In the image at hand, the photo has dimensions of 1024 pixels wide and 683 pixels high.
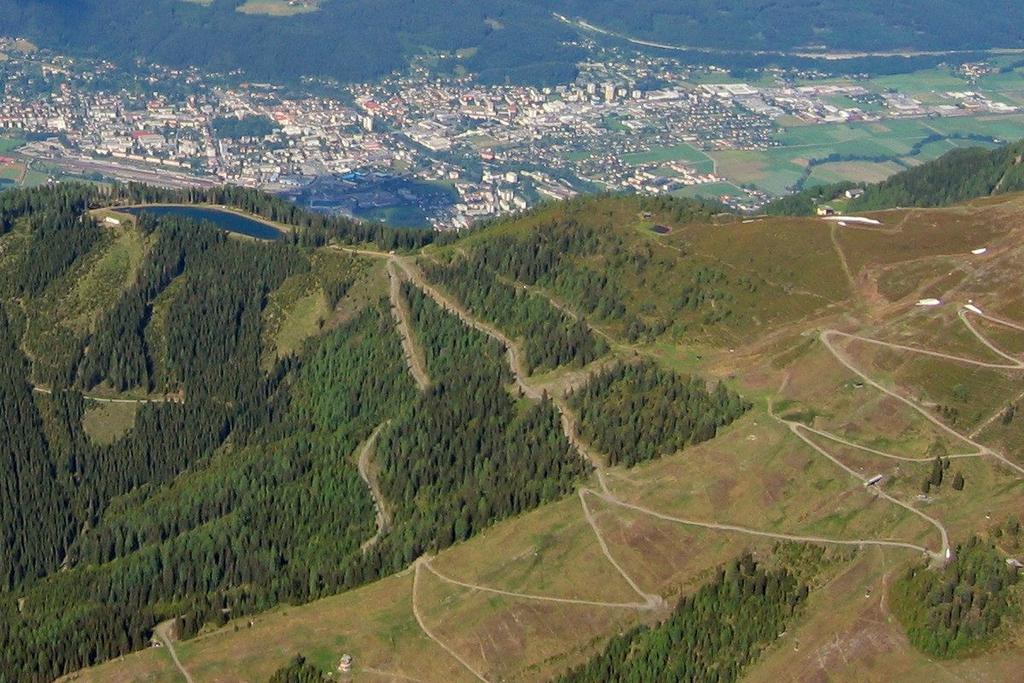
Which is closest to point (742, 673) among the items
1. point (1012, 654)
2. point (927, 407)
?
point (1012, 654)

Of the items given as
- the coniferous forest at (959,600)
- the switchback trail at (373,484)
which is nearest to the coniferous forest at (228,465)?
the switchback trail at (373,484)

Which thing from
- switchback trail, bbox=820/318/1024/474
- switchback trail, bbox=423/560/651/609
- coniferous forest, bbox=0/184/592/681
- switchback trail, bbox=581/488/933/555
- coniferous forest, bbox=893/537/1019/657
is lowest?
coniferous forest, bbox=0/184/592/681

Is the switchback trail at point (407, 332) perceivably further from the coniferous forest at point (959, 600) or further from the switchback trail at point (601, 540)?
the coniferous forest at point (959, 600)

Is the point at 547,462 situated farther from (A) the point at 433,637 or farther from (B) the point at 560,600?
(A) the point at 433,637

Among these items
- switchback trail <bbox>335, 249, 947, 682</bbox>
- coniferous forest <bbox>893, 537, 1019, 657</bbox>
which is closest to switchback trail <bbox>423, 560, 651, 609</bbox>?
switchback trail <bbox>335, 249, 947, 682</bbox>

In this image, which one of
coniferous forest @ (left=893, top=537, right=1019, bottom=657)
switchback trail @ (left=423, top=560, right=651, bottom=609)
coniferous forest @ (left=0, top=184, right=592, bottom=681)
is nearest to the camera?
coniferous forest @ (left=893, top=537, right=1019, bottom=657)

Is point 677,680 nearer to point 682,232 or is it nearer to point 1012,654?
point 1012,654

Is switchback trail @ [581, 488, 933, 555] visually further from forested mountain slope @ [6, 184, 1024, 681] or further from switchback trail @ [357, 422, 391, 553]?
switchback trail @ [357, 422, 391, 553]

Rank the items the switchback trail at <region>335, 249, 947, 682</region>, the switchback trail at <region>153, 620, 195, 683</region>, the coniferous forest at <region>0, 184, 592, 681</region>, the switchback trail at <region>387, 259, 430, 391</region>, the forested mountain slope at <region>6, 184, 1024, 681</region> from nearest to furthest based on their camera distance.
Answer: the switchback trail at <region>153, 620, 195, 683</region>, the forested mountain slope at <region>6, 184, 1024, 681</region>, the switchback trail at <region>335, 249, 947, 682</region>, the coniferous forest at <region>0, 184, 592, 681</region>, the switchback trail at <region>387, 259, 430, 391</region>

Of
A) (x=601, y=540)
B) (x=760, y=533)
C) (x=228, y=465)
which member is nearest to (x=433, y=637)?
(x=601, y=540)
